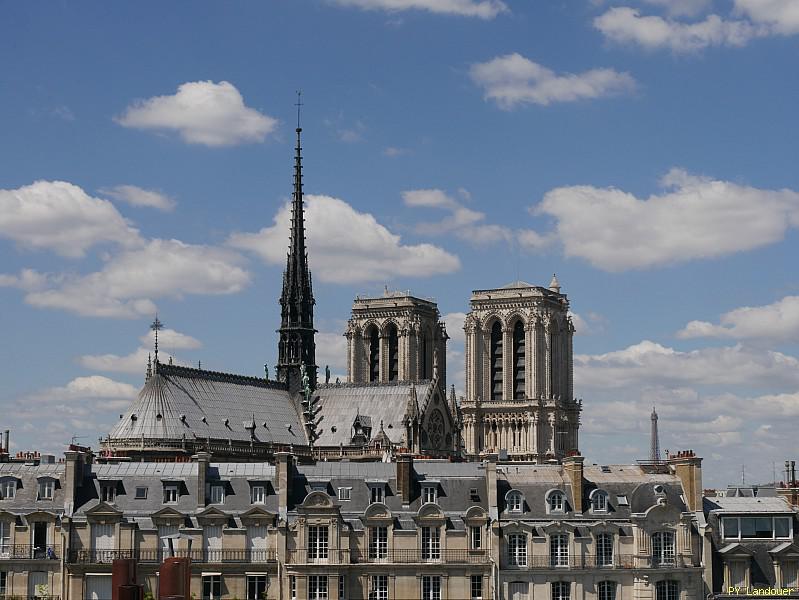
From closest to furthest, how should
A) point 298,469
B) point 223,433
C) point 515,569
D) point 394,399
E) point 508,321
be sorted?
point 515,569, point 298,469, point 223,433, point 394,399, point 508,321

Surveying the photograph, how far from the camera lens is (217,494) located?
67.1m

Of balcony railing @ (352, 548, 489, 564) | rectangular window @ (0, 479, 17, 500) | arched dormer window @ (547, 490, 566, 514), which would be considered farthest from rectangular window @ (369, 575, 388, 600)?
rectangular window @ (0, 479, 17, 500)

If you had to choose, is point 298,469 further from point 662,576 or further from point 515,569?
point 662,576

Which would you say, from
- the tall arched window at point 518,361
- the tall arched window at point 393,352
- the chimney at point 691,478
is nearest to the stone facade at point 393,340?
the tall arched window at point 393,352

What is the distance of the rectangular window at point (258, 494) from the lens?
66.6m

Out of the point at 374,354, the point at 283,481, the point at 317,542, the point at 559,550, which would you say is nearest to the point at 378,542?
the point at 317,542

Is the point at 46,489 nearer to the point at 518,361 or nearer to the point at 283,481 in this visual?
the point at 283,481

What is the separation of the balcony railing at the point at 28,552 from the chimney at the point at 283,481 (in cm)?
990

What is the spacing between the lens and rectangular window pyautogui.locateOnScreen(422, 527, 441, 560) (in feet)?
212

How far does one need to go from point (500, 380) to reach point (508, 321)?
23.9 feet

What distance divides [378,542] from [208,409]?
183 feet

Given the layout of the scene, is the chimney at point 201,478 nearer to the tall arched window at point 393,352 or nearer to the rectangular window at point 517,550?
the rectangular window at point 517,550

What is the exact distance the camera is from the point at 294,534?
6475 centimetres

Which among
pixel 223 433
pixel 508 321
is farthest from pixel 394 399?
pixel 508 321
